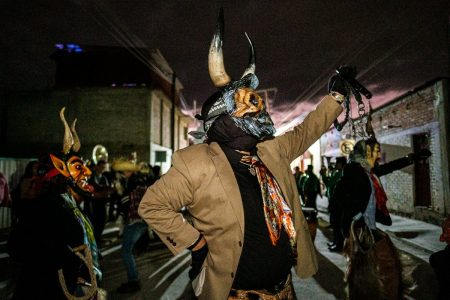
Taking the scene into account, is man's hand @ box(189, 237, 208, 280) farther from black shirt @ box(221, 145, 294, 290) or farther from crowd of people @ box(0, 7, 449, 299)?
black shirt @ box(221, 145, 294, 290)

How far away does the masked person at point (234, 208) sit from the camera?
2104mm

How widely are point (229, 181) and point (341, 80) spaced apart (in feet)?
4.45

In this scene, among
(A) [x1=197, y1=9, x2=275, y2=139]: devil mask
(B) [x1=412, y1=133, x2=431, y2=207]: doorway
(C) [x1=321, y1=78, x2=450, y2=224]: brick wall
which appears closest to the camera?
(A) [x1=197, y1=9, x2=275, y2=139]: devil mask

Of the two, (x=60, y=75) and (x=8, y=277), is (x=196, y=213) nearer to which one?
(x=8, y=277)

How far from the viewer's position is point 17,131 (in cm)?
2334

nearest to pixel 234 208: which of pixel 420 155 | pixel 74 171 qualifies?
pixel 74 171

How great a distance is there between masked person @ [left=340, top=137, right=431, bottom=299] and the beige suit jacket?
194 centimetres

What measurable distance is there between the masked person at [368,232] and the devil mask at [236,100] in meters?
2.51

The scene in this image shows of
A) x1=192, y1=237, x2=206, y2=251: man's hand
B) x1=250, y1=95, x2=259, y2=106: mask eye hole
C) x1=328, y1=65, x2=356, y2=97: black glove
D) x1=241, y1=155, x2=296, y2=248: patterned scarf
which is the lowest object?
x1=192, y1=237, x2=206, y2=251: man's hand

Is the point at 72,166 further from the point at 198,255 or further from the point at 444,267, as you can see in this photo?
the point at 444,267

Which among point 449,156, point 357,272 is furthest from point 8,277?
point 449,156

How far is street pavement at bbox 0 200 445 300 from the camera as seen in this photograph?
5.10 m

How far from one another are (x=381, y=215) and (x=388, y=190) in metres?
11.7

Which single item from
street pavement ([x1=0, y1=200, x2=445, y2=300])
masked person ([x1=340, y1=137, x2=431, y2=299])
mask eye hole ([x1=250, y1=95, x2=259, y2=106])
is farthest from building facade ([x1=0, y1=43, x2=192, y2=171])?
mask eye hole ([x1=250, y1=95, x2=259, y2=106])
